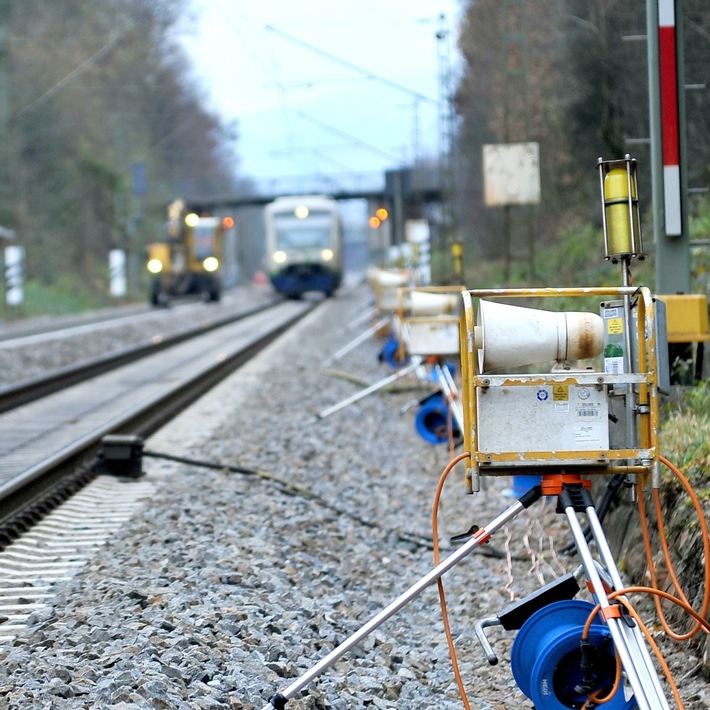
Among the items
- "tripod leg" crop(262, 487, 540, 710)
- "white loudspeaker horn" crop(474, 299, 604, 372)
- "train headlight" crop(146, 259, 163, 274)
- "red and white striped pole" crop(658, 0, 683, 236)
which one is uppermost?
"red and white striped pole" crop(658, 0, 683, 236)

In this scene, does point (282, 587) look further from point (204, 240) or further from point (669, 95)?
point (204, 240)

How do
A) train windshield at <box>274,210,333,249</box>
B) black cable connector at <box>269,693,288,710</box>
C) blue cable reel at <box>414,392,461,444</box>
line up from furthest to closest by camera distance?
train windshield at <box>274,210,333,249</box>, blue cable reel at <box>414,392,461,444</box>, black cable connector at <box>269,693,288,710</box>

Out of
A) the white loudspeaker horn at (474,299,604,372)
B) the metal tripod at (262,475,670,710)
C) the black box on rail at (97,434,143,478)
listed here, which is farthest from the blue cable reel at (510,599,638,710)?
the black box on rail at (97,434,143,478)

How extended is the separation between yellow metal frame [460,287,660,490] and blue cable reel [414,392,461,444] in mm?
6131

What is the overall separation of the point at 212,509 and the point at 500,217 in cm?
2479

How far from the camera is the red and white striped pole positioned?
27.0ft

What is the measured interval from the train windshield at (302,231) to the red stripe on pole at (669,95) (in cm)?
3657

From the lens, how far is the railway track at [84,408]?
823cm

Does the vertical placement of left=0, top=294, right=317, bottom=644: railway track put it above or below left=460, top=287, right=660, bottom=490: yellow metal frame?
below

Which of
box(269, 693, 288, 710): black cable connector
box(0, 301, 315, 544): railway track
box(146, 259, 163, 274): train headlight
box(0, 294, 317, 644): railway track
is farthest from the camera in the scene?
box(146, 259, 163, 274): train headlight

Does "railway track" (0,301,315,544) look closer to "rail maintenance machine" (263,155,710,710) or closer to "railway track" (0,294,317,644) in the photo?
"railway track" (0,294,317,644)

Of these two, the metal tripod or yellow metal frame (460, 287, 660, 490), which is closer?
the metal tripod

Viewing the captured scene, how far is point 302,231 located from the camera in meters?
45.0

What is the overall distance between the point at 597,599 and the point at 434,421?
682 centimetres
